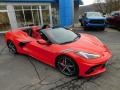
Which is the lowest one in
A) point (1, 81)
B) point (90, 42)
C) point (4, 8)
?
point (1, 81)

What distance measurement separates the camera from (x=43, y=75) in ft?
16.4

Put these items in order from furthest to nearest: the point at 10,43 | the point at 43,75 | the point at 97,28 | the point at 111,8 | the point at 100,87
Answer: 1. the point at 111,8
2. the point at 97,28
3. the point at 10,43
4. the point at 43,75
5. the point at 100,87

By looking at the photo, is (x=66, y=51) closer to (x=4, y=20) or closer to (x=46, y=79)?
(x=46, y=79)

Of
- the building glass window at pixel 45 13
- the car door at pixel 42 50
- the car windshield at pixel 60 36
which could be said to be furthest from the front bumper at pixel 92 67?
the building glass window at pixel 45 13

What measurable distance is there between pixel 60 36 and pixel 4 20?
441 inches

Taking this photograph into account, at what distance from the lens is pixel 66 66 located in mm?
4789

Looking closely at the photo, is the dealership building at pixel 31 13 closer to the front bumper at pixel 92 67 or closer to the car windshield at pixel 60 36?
the car windshield at pixel 60 36

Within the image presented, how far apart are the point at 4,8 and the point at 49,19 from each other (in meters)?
4.84

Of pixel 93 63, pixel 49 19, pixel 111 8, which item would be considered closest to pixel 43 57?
pixel 93 63

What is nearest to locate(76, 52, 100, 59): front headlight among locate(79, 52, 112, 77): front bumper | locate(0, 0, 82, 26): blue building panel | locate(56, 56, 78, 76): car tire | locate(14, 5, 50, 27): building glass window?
locate(79, 52, 112, 77): front bumper

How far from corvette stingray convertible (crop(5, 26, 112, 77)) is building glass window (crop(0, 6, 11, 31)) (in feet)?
30.8

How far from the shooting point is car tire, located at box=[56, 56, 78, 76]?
15.0ft

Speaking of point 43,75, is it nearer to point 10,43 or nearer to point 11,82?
point 11,82

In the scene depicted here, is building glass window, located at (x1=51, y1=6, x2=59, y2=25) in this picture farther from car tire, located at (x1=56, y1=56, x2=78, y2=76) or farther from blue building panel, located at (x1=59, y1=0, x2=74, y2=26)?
car tire, located at (x1=56, y1=56, x2=78, y2=76)
